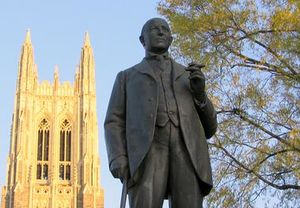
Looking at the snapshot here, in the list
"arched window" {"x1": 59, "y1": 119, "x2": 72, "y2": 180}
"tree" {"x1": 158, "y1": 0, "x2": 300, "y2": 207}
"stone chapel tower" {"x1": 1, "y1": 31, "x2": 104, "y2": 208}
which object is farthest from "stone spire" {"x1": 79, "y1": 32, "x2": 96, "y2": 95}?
"tree" {"x1": 158, "y1": 0, "x2": 300, "y2": 207}

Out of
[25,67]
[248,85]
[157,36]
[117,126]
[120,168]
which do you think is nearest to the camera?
[120,168]

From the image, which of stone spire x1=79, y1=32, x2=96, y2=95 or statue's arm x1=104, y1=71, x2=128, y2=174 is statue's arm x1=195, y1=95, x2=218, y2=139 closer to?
statue's arm x1=104, y1=71, x2=128, y2=174

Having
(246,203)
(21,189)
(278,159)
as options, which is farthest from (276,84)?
(21,189)

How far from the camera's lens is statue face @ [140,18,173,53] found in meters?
3.60

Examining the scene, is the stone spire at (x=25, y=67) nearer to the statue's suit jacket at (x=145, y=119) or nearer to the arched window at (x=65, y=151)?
the arched window at (x=65, y=151)

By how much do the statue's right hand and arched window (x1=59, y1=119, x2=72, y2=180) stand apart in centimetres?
4483

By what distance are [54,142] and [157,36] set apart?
4587 cm

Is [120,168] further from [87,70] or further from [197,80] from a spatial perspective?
[87,70]

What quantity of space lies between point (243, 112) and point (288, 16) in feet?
4.97

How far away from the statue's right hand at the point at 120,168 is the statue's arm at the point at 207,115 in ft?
1.66

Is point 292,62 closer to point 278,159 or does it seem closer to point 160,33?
point 278,159

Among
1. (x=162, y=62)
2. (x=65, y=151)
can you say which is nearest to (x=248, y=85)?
(x=162, y=62)

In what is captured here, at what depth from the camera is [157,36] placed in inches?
142

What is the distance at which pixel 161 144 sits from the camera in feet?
11.1
